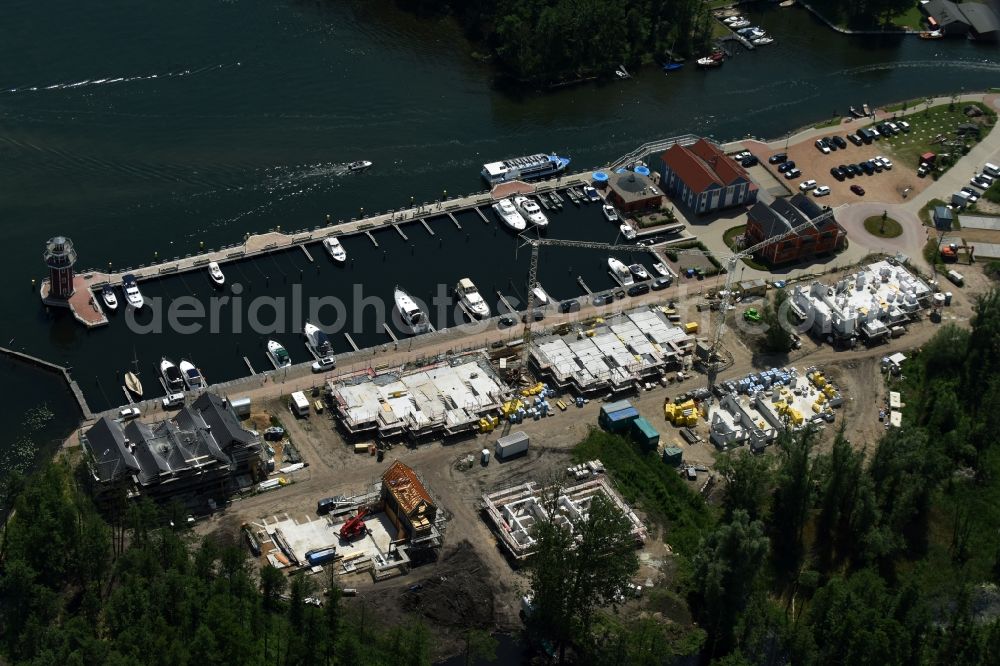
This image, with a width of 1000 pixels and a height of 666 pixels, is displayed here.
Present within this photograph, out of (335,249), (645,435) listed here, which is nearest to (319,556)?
(645,435)

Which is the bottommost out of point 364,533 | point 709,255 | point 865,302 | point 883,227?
point 865,302

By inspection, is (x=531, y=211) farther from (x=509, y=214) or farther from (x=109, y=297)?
(x=109, y=297)

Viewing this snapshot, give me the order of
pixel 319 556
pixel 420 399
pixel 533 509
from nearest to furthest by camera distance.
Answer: pixel 319 556 → pixel 533 509 → pixel 420 399

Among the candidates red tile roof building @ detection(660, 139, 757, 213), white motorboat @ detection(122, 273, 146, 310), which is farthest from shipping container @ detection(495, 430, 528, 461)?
red tile roof building @ detection(660, 139, 757, 213)

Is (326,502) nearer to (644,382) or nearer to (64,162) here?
(644,382)

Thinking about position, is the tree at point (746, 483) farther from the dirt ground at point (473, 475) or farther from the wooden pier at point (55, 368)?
the wooden pier at point (55, 368)

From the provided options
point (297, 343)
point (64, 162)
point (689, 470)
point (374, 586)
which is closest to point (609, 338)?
point (689, 470)

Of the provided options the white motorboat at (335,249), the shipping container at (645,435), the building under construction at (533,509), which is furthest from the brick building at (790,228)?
the white motorboat at (335,249)
